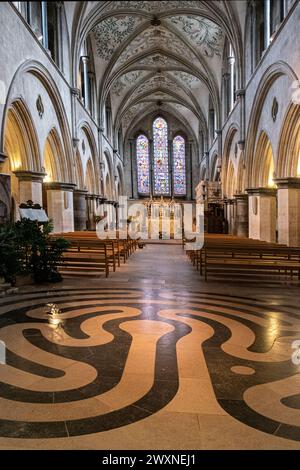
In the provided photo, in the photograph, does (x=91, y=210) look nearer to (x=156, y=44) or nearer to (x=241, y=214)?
(x=241, y=214)

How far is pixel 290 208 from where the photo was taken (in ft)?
39.2

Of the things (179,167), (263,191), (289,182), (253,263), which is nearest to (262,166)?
(263,191)

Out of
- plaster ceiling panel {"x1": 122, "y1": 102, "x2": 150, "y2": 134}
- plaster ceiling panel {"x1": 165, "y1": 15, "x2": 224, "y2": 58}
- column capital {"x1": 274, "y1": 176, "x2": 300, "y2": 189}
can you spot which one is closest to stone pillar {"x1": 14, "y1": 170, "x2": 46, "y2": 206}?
column capital {"x1": 274, "y1": 176, "x2": 300, "y2": 189}

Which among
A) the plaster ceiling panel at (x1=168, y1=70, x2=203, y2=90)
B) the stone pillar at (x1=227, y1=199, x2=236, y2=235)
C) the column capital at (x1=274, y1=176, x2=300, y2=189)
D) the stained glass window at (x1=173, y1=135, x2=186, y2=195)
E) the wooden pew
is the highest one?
the plaster ceiling panel at (x1=168, y1=70, x2=203, y2=90)

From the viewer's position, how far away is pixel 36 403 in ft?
8.87

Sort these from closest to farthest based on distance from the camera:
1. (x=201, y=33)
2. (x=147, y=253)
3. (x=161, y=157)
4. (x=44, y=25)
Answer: (x=44, y=25) < (x=147, y=253) < (x=201, y=33) < (x=161, y=157)

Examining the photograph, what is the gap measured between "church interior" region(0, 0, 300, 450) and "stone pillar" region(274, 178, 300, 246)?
0.24ft

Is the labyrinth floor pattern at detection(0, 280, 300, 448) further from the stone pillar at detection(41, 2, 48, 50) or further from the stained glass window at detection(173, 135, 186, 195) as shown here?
the stained glass window at detection(173, 135, 186, 195)

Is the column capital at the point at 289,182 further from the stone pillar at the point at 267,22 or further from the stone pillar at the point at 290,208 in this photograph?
the stone pillar at the point at 267,22

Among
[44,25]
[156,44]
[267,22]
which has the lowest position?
[44,25]

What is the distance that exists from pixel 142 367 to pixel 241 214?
15.4 meters

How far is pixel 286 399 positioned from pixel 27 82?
11981 mm

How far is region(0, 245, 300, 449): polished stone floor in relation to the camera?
2311mm

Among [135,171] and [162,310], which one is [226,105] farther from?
[162,310]
